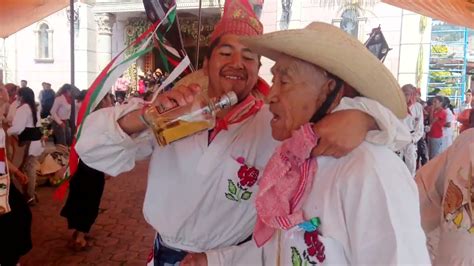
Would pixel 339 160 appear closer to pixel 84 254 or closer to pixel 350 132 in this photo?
pixel 350 132

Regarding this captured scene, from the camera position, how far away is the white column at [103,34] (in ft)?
51.9

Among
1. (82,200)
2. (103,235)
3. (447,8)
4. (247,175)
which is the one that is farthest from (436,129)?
(247,175)

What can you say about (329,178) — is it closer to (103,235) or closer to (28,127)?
(103,235)

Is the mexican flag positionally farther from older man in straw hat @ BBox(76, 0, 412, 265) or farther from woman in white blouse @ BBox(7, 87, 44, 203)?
woman in white blouse @ BBox(7, 87, 44, 203)

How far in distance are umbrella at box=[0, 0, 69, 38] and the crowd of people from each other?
17.0 feet

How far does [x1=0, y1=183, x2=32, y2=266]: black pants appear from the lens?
344cm

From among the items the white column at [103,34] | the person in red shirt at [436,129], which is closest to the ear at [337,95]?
the person in red shirt at [436,129]

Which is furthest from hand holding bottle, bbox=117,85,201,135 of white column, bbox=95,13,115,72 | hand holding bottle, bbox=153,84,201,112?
white column, bbox=95,13,115,72

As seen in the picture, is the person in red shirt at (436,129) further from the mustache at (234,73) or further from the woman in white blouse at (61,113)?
the mustache at (234,73)

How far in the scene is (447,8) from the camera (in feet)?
15.2

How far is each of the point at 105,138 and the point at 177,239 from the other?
1.65ft

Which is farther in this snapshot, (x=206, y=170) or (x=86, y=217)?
(x=86, y=217)

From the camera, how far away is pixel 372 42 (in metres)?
6.02

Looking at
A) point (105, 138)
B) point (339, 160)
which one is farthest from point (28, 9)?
point (339, 160)
